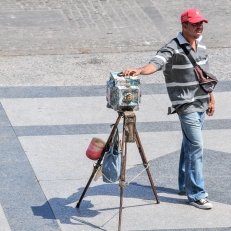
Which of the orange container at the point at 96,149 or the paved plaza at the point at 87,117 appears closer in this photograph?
the orange container at the point at 96,149

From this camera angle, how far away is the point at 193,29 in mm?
6488

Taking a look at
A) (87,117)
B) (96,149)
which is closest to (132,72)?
(96,149)

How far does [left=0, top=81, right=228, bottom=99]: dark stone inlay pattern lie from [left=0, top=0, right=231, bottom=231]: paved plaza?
0.5 inches

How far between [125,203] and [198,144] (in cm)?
93

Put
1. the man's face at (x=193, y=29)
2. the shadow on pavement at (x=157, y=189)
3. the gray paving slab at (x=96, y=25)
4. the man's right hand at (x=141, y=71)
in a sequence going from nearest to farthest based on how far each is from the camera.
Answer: the man's right hand at (x=141, y=71) → the man's face at (x=193, y=29) → the shadow on pavement at (x=157, y=189) → the gray paving slab at (x=96, y=25)

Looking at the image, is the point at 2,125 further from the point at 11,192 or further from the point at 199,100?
the point at 199,100

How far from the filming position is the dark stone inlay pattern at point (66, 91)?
32.0 feet

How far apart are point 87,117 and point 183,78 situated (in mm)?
2662

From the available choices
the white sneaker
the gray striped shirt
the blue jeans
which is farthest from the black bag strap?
the white sneaker

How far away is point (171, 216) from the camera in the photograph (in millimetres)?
6676

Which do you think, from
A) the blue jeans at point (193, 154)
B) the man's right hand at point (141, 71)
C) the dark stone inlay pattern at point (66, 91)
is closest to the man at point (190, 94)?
the blue jeans at point (193, 154)

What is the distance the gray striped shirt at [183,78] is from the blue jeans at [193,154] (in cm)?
9

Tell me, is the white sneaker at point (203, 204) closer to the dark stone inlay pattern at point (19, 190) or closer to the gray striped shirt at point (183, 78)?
the gray striped shirt at point (183, 78)

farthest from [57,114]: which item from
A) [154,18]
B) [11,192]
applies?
[154,18]
